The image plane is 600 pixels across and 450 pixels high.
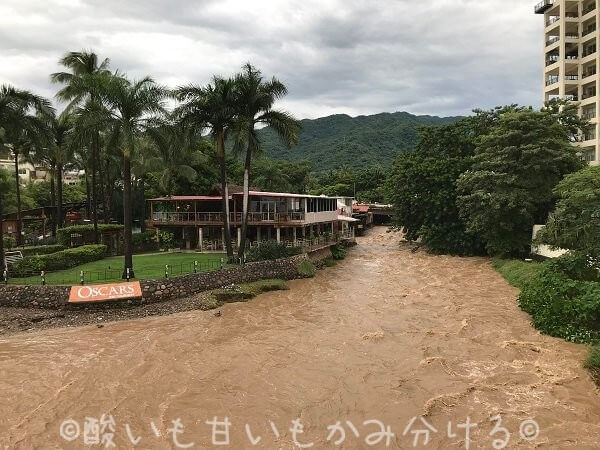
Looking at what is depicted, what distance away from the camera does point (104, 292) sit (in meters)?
21.2

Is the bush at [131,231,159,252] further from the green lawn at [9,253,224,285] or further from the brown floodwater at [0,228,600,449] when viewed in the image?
the brown floodwater at [0,228,600,449]

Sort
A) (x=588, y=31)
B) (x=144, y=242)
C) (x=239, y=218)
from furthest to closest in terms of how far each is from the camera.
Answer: (x=588, y=31)
(x=144, y=242)
(x=239, y=218)

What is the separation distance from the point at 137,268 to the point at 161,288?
473 cm

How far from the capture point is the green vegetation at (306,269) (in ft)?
101

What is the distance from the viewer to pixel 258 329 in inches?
741

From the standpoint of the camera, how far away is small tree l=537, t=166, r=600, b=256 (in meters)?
17.7

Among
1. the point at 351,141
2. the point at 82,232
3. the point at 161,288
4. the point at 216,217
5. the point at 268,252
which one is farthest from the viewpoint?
the point at 351,141

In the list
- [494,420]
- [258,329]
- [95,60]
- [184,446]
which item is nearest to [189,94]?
[95,60]

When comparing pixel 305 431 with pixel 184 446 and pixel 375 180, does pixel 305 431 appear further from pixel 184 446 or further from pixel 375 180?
pixel 375 180

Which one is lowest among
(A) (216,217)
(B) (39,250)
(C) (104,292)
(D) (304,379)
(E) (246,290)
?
(D) (304,379)

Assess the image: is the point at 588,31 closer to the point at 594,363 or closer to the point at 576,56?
the point at 576,56

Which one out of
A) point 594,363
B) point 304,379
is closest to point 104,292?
point 304,379

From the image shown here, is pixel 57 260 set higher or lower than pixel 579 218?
lower

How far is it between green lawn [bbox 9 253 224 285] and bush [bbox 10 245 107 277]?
0.55 m
